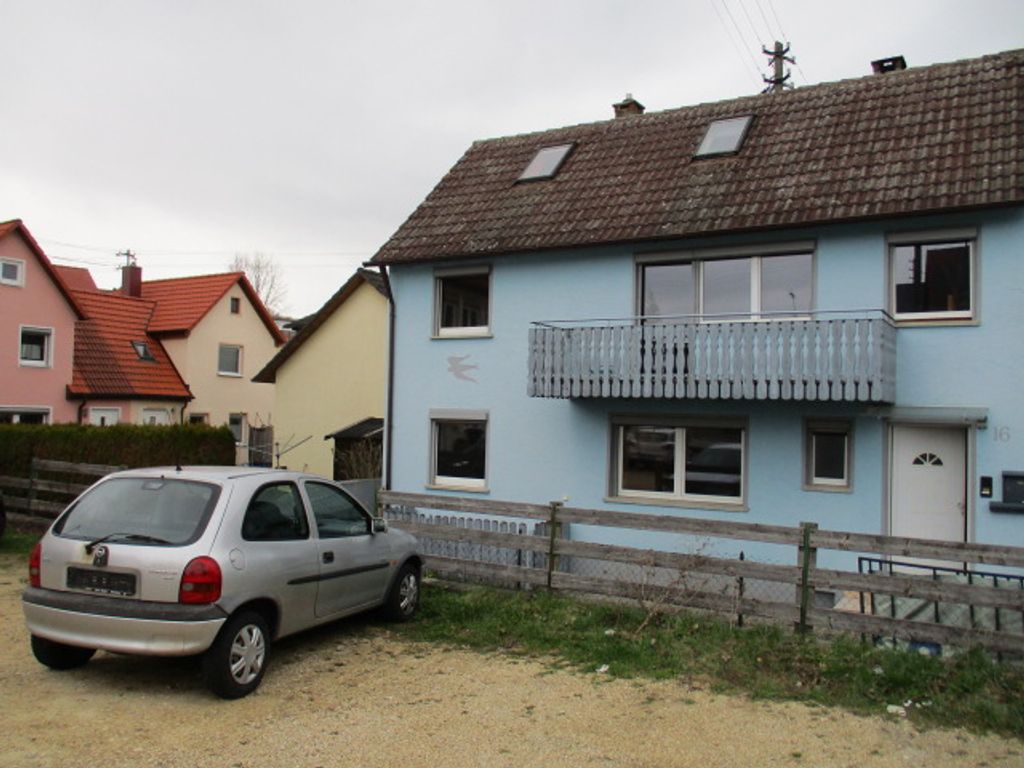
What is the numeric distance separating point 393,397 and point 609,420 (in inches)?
168

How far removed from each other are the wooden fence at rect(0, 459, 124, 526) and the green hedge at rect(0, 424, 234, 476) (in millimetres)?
895

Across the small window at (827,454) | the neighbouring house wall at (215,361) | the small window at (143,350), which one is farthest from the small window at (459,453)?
the small window at (143,350)

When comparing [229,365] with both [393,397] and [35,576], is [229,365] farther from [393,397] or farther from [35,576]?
[35,576]

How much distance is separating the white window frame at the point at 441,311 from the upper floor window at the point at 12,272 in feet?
52.3

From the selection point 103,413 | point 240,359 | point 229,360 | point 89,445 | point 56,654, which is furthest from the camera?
point 240,359

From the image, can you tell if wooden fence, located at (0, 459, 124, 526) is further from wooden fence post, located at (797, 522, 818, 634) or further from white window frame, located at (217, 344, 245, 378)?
white window frame, located at (217, 344, 245, 378)

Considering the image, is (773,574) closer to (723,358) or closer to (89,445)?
(723,358)

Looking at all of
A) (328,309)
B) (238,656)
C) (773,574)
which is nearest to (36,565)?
(238,656)

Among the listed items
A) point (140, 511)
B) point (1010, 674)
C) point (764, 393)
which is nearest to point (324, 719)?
point (140, 511)

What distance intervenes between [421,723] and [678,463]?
7859 mm

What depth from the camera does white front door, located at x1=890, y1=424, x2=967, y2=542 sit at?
11.1m

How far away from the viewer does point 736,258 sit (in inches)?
501

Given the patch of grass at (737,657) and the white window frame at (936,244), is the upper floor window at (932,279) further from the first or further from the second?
the patch of grass at (737,657)

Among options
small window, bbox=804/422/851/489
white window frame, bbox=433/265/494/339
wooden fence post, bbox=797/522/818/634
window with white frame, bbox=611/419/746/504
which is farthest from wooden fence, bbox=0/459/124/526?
small window, bbox=804/422/851/489
